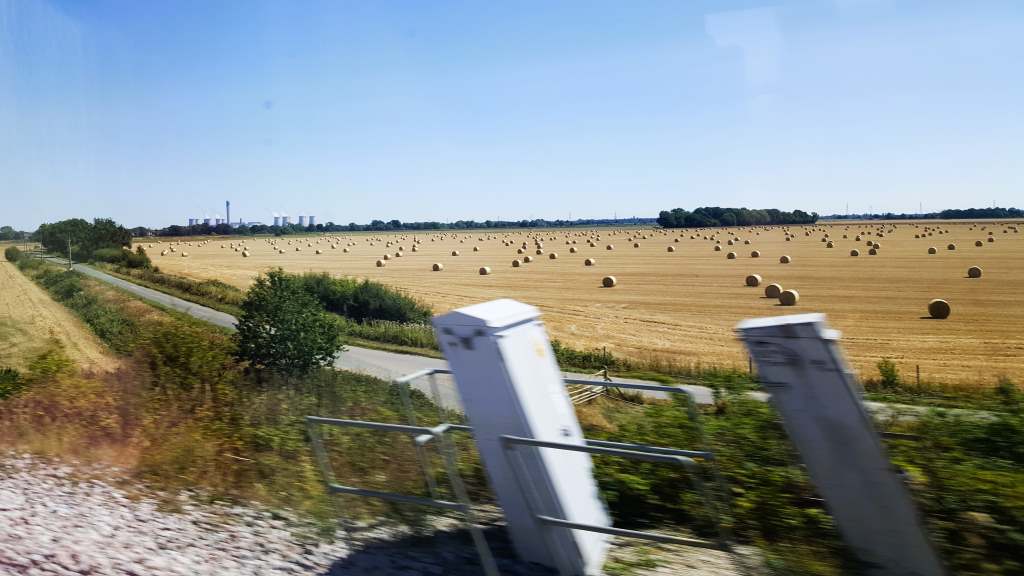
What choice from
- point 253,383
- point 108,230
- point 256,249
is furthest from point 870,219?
point 253,383

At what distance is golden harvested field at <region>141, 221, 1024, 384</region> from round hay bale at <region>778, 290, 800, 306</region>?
0.35 m

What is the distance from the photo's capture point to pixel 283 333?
1609 centimetres

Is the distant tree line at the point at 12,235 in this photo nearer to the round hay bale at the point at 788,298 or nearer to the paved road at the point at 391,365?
the paved road at the point at 391,365

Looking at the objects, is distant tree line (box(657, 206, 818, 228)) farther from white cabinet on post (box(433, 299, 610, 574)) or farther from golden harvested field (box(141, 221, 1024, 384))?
white cabinet on post (box(433, 299, 610, 574))

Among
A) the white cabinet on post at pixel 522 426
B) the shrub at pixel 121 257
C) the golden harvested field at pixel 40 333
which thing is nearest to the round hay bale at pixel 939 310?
the golden harvested field at pixel 40 333

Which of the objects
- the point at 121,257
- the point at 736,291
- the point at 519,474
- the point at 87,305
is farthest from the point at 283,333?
the point at 121,257

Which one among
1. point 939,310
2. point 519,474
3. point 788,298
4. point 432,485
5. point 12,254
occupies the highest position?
point 12,254

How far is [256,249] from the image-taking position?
8475 centimetres

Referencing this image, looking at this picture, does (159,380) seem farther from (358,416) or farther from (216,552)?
(216,552)

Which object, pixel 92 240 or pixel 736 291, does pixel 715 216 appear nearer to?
pixel 736 291

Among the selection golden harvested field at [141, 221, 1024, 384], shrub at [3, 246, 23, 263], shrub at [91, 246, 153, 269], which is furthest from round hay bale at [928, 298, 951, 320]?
shrub at [3, 246, 23, 263]

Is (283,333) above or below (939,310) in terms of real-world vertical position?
above

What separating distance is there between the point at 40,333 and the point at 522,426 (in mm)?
17001

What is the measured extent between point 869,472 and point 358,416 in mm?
6100
